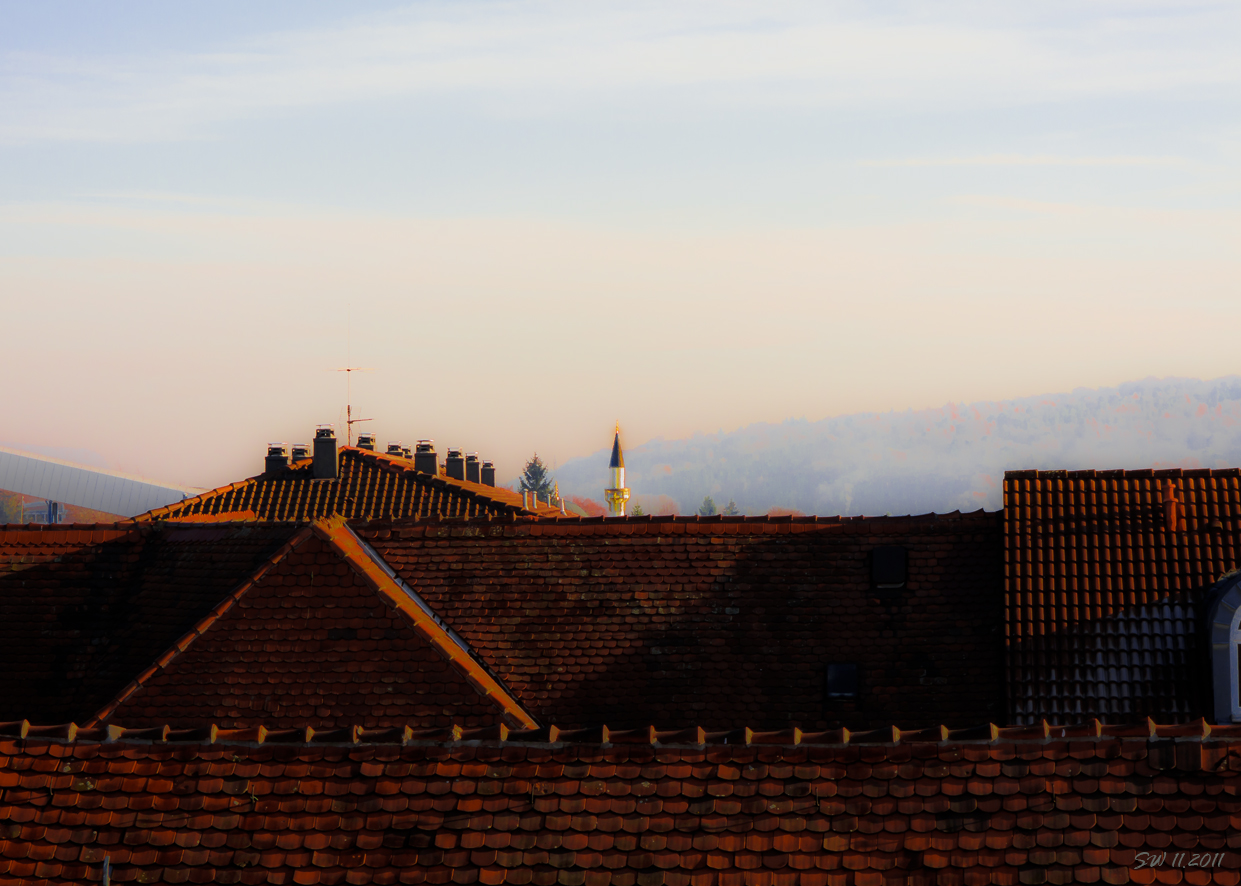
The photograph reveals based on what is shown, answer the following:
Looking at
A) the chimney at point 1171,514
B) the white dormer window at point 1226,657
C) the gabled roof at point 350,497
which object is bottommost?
the white dormer window at point 1226,657

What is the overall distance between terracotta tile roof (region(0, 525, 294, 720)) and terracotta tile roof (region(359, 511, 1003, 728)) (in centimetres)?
309

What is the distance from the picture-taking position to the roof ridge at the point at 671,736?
13.0 m

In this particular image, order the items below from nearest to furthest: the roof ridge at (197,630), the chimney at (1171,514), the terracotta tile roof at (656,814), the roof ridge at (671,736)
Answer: the terracotta tile roof at (656,814) < the roof ridge at (671,736) < the roof ridge at (197,630) < the chimney at (1171,514)

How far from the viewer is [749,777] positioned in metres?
13.1

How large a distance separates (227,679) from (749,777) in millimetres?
10338

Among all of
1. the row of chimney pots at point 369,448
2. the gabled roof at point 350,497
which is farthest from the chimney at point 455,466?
the gabled roof at point 350,497

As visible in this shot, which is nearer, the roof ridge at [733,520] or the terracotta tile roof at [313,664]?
the terracotta tile roof at [313,664]

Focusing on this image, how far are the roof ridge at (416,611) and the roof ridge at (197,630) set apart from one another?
548 mm

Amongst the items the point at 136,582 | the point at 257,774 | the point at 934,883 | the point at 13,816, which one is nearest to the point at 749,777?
the point at 934,883

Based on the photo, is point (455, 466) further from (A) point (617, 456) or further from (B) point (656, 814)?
(B) point (656, 814)

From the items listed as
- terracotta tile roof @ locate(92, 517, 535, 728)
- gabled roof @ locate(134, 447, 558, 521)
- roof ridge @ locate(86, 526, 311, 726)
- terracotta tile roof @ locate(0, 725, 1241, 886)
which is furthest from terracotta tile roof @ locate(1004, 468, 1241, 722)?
gabled roof @ locate(134, 447, 558, 521)

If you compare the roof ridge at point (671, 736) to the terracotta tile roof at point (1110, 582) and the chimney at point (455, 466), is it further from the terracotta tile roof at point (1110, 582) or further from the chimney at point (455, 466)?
the chimney at point (455, 466)

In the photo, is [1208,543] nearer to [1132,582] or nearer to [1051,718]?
[1132,582]

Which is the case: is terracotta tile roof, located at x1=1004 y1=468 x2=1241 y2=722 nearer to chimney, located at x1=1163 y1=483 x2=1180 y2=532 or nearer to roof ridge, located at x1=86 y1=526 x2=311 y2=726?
chimney, located at x1=1163 y1=483 x2=1180 y2=532
